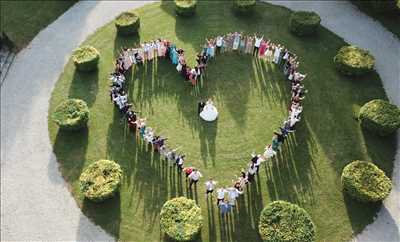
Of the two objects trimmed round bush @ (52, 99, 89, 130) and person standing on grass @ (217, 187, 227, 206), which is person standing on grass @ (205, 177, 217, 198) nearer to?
person standing on grass @ (217, 187, 227, 206)

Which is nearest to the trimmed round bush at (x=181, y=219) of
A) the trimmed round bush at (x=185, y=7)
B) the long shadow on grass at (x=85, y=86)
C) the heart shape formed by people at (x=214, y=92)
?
the heart shape formed by people at (x=214, y=92)

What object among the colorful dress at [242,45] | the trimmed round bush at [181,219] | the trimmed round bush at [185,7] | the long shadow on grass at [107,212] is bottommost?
the long shadow on grass at [107,212]

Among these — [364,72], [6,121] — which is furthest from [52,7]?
[364,72]

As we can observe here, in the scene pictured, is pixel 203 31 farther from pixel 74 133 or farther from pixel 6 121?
pixel 6 121

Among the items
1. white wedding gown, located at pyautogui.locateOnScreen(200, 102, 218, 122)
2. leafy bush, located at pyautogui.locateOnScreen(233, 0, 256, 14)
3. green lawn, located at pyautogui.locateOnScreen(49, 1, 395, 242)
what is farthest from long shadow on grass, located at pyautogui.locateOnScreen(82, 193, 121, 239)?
leafy bush, located at pyautogui.locateOnScreen(233, 0, 256, 14)

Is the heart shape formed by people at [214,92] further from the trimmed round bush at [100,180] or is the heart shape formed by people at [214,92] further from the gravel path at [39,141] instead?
the gravel path at [39,141]

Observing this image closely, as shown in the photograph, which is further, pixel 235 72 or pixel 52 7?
pixel 52 7

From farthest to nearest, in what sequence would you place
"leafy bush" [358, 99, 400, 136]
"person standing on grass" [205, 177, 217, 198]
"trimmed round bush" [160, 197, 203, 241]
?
"leafy bush" [358, 99, 400, 136] → "person standing on grass" [205, 177, 217, 198] → "trimmed round bush" [160, 197, 203, 241]
